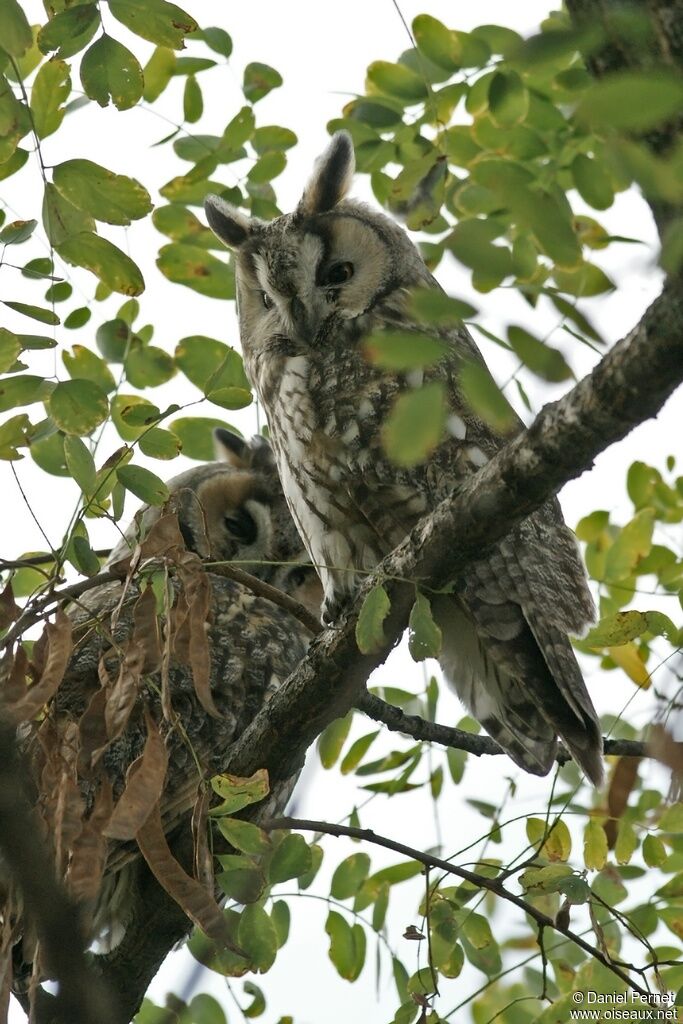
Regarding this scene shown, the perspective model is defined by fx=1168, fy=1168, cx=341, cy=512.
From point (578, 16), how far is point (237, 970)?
154 centimetres

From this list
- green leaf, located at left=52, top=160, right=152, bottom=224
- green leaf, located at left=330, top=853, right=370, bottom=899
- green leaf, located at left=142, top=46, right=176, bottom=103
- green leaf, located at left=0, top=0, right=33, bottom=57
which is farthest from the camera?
green leaf, located at left=142, top=46, right=176, bottom=103

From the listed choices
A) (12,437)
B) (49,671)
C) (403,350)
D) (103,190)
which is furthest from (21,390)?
(403,350)

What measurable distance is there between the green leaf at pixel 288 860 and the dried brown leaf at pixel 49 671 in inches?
25.3

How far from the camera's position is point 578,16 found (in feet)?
4.19

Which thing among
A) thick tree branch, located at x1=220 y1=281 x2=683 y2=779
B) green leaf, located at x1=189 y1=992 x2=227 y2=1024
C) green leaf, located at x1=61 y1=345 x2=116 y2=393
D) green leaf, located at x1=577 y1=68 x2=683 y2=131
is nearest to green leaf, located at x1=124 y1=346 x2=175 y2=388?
green leaf, located at x1=61 y1=345 x2=116 y2=393

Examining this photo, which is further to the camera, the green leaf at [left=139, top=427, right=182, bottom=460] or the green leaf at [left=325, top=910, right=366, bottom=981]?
the green leaf at [left=325, top=910, right=366, bottom=981]

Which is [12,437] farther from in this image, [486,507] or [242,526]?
[242,526]

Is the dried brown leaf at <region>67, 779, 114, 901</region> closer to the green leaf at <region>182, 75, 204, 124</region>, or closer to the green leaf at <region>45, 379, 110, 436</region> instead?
the green leaf at <region>45, 379, 110, 436</region>

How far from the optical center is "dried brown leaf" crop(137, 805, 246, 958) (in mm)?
1569

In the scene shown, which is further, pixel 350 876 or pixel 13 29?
pixel 350 876

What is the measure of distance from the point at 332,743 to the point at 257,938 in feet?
3.63

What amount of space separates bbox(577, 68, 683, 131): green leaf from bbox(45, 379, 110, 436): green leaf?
4.79 feet

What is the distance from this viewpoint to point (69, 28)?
2057mm

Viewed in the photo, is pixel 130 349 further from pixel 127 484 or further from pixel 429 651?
pixel 429 651
